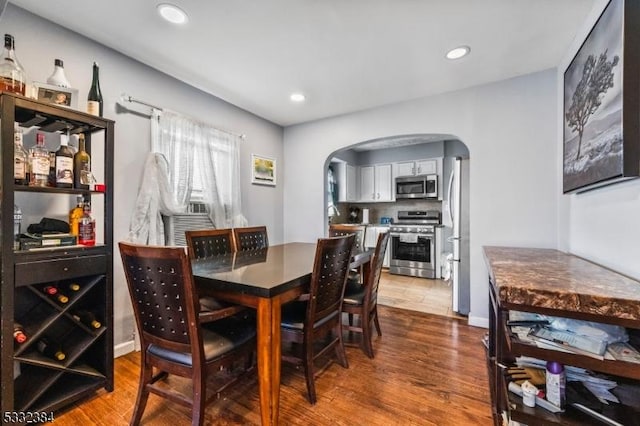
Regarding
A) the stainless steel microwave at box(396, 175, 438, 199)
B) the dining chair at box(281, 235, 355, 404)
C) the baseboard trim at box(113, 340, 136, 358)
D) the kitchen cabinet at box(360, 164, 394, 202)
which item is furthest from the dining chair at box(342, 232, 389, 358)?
the kitchen cabinet at box(360, 164, 394, 202)

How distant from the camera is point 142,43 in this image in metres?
2.14

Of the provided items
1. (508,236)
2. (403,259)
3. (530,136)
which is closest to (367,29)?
(530,136)

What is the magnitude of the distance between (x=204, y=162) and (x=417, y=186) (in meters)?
3.87

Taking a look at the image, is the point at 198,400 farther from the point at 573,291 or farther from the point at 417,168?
the point at 417,168

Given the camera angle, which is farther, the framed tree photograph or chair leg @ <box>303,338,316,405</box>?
chair leg @ <box>303,338,316,405</box>

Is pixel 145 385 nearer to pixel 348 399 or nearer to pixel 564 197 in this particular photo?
pixel 348 399

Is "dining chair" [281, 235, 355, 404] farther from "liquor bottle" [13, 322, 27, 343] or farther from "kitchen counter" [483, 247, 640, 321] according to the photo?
"liquor bottle" [13, 322, 27, 343]

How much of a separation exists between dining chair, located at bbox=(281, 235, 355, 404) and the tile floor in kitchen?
190 centimetres

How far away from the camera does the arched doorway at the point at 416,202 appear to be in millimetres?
3107

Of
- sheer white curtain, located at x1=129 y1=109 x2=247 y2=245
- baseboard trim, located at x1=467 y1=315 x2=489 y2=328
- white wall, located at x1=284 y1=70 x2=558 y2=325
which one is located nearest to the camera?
sheer white curtain, located at x1=129 y1=109 x2=247 y2=245

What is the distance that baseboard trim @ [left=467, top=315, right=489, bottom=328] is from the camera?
2783 millimetres

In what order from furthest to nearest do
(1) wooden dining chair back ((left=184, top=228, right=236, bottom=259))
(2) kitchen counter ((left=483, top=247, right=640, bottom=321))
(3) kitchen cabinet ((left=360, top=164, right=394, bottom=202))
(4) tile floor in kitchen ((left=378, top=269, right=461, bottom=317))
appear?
(3) kitchen cabinet ((left=360, top=164, right=394, bottom=202)) → (4) tile floor in kitchen ((left=378, top=269, right=461, bottom=317)) → (1) wooden dining chair back ((left=184, top=228, right=236, bottom=259)) → (2) kitchen counter ((left=483, top=247, right=640, bottom=321))

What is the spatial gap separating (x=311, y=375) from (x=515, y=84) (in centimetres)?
317

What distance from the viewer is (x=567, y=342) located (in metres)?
1.02
